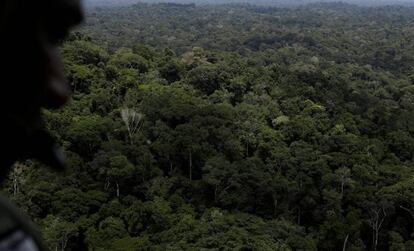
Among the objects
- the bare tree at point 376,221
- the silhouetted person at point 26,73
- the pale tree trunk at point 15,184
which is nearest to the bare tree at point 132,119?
the pale tree trunk at point 15,184

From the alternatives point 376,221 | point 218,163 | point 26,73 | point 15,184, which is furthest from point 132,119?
point 26,73

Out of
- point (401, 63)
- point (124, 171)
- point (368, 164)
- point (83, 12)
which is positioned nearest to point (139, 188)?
point (124, 171)

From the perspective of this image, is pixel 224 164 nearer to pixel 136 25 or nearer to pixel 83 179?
pixel 83 179

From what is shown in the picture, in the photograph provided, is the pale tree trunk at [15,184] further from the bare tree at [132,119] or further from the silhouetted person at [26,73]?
the silhouetted person at [26,73]

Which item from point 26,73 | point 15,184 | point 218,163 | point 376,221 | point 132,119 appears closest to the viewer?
point 26,73

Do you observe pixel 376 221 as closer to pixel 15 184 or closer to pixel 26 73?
pixel 15 184

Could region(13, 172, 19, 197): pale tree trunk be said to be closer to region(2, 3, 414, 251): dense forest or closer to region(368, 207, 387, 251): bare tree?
region(2, 3, 414, 251): dense forest

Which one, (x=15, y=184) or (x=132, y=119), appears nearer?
(x=15, y=184)
